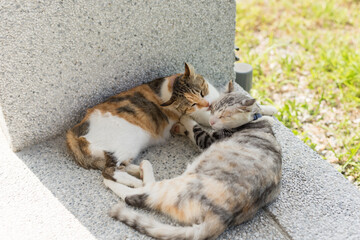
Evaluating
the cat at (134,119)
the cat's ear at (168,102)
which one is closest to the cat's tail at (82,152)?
the cat at (134,119)

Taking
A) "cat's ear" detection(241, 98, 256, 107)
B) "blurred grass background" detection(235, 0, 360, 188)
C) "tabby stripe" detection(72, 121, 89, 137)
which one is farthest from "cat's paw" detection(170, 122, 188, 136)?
"blurred grass background" detection(235, 0, 360, 188)

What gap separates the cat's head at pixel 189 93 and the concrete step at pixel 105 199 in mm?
275

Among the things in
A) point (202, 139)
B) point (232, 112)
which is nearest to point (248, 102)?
point (232, 112)

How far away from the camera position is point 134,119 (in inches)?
85.4

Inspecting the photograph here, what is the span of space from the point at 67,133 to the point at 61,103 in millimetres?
192

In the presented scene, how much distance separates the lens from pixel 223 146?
196 cm

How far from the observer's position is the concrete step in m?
1.74

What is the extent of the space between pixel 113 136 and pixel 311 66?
7.94 feet

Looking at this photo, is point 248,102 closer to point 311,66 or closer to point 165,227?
point 165,227

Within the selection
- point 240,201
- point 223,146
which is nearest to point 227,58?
point 223,146

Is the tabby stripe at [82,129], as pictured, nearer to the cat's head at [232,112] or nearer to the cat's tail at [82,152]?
the cat's tail at [82,152]

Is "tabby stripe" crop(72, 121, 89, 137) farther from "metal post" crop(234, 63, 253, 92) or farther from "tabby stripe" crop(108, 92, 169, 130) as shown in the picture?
"metal post" crop(234, 63, 253, 92)

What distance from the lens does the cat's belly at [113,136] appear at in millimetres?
2006

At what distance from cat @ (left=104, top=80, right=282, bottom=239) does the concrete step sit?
0.28 feet
